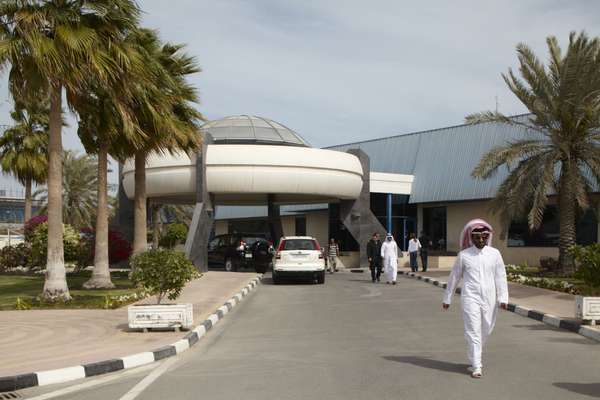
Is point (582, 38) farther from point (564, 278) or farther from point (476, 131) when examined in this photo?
point (476, 131)

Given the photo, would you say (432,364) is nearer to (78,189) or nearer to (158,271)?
(158,271)

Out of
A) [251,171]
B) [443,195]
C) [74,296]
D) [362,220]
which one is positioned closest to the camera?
[74,296]

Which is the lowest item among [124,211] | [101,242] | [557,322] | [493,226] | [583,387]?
[557,322]

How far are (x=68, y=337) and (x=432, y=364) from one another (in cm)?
581

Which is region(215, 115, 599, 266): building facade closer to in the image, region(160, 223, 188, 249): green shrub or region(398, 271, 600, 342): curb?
region(160, 223, 188, 249): green shrub

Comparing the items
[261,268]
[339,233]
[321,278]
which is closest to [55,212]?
[321,278]

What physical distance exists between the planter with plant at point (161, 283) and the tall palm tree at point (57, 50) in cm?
463

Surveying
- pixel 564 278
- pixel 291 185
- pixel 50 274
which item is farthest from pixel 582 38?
pixel 50 274

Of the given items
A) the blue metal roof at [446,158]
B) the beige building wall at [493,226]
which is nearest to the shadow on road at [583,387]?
the beige building wall at [493,226]

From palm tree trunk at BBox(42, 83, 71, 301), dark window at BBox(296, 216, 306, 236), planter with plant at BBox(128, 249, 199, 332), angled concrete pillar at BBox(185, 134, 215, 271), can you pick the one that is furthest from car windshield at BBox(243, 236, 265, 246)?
dark window at BBox(296, 216, 306, 236)

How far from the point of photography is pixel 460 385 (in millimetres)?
7242

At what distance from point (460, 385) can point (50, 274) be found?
1197 cm

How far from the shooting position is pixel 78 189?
2245 inches

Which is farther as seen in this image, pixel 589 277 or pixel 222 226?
pixel 222 226
